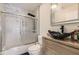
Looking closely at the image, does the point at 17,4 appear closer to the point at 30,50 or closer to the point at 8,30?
the point at 8,30

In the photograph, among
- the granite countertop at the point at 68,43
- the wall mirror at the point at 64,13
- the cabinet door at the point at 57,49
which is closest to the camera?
the granite countertop at the point at 68,43

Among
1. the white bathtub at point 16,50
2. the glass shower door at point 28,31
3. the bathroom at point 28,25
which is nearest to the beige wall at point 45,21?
the bathroom at point 28,25

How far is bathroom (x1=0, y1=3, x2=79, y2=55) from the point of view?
1.32 m

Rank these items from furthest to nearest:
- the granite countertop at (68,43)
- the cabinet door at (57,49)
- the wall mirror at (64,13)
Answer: the wall mirror at (64,13) < the cabinet door at (57,49) < the granite countertop at (68,43)

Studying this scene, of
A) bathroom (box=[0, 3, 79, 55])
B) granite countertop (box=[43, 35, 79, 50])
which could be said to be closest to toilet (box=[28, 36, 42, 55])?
bathroom (box=[0, 3, 79, 55])

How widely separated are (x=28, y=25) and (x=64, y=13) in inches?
19.1

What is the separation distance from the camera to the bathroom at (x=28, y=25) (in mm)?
1320

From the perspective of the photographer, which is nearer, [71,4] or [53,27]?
[71,4]

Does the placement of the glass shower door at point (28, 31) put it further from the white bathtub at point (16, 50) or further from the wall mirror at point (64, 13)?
the wall mirror at point (64, 13)

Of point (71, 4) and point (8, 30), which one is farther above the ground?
point (71, 4)
